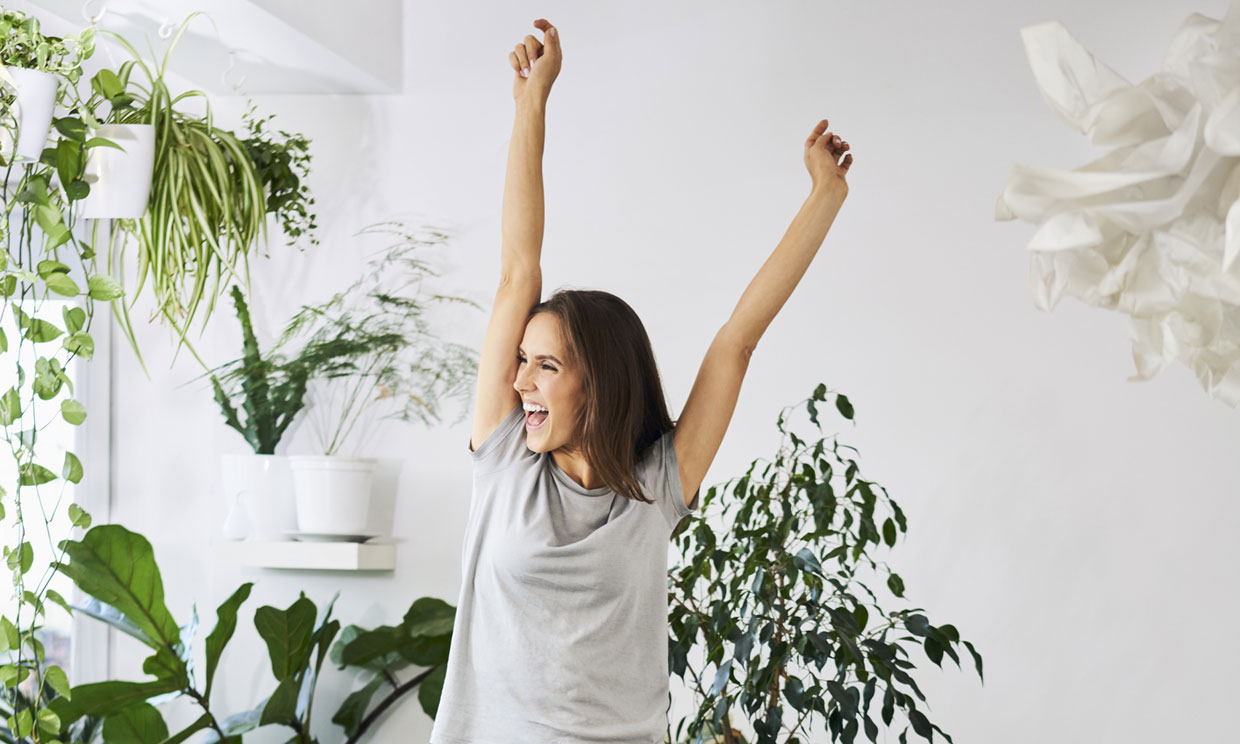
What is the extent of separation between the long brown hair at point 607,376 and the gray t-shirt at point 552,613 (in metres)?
0.05

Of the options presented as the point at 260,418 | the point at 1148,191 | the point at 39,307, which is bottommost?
the point at 260,418

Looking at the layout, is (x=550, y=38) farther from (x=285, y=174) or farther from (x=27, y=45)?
(x=285, y=174)

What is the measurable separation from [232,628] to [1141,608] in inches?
72.1

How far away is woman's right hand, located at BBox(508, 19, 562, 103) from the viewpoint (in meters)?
1.37

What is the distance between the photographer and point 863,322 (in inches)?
89.7

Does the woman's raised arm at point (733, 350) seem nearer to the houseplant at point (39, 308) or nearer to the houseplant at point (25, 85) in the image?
the houseplant at point (39, 308)

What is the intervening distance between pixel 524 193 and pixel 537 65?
0.56 ft

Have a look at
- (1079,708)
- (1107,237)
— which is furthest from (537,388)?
(1079,708)

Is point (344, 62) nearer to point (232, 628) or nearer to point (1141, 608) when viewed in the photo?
point (232, 628)

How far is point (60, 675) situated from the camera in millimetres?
1595

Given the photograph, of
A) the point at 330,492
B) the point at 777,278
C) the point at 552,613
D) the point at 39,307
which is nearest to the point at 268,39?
the point at 39,307

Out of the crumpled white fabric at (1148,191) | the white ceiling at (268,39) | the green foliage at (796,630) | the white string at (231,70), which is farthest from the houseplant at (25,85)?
the crumpled white fabric at (1148,191)

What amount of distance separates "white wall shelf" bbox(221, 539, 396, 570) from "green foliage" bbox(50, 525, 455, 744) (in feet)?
0.23

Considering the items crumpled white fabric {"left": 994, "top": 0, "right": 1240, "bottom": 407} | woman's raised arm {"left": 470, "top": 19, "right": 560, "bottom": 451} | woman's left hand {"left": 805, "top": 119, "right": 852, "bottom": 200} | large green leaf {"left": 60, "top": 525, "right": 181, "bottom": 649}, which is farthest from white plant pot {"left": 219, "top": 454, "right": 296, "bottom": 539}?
crumpled white fabric {"left": 994, "top": 0, "right": 1240, "bottom": 407}
